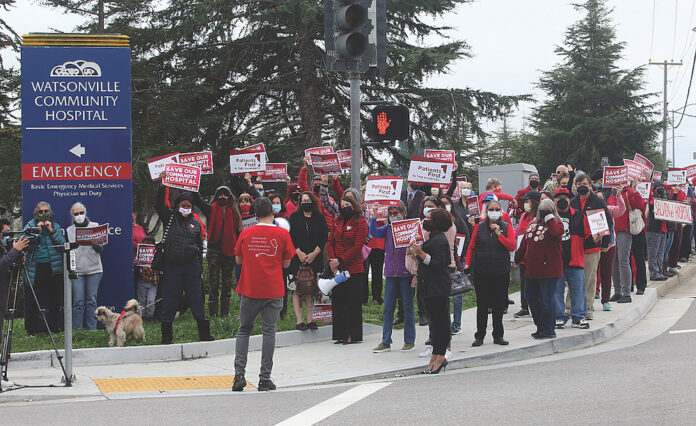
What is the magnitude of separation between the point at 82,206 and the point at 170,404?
4.74 m

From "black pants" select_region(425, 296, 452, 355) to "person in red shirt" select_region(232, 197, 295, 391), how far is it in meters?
1.90

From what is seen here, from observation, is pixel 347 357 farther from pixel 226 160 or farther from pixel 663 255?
pixel 226 160

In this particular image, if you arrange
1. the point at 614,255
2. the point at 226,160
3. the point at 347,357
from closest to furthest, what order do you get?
the point at 347,357
the point at 614,255
the point at 226,160

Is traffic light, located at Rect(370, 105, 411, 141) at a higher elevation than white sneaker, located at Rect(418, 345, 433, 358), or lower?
higher

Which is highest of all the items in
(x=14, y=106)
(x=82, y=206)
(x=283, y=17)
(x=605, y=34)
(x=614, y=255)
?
(x=605, y=34)

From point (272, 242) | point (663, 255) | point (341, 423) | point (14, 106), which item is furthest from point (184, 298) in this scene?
point (14, 106)

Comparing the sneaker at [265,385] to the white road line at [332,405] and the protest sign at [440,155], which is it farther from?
the protest sign at [440,155]

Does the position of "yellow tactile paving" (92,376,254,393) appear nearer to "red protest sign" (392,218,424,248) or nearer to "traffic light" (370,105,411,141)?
"red protest sign" (392,218,424,248)

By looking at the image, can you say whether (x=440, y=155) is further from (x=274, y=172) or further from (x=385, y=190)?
(x=274, y=172)

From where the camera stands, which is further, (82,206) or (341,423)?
(82,206)

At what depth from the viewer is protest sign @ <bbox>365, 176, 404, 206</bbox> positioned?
11.2m

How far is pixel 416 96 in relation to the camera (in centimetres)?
2378

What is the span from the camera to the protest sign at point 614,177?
13867 mm

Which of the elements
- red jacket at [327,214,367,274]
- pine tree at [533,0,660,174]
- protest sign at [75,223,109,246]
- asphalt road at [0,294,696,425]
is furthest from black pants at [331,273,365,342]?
pine tree at [533,0,660,174]
